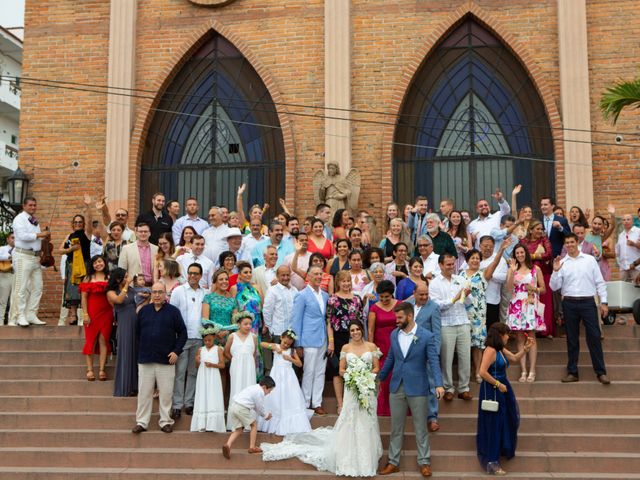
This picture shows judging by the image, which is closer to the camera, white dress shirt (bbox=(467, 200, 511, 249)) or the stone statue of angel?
white dress shirt (bbox=(467, 200, 511, 249))

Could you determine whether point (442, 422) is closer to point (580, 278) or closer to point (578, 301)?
point (578, 301)

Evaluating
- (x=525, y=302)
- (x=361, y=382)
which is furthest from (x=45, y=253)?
(x=525, y=302)

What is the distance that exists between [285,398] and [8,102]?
36.3 meters

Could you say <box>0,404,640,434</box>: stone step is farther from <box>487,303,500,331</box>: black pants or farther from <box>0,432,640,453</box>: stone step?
<box>487,303,500,331</box>: black pants

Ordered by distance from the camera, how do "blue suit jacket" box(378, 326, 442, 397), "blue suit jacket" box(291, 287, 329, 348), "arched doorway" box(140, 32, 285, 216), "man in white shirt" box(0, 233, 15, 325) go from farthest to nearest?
"arched doorway" box(140, 32, 285, 216)
"man in white shirt" box(0, 233, 15, 325)
"blue suit jacket" box(291, 287, 329, 348)
"blue suit jacket" box(378, 326, 442, 397)

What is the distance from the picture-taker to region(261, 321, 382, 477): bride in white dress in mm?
9070

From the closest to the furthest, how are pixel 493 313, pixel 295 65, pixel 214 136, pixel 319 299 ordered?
pixel 319 299 < pixel 493 313 < pixel 295 65 < pixel 214 136

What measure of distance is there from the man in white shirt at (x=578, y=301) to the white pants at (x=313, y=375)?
9.97 ft

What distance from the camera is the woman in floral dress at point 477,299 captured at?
1073cm

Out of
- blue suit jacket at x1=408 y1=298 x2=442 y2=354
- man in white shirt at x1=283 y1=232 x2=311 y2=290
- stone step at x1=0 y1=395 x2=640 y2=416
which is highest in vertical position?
man in white shirt at x1=283 y1=232 x2=311 y2=290

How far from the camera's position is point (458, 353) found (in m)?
10.4

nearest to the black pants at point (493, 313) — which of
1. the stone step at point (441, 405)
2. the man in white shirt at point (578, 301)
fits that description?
the man in white shirt at point (578, 301)

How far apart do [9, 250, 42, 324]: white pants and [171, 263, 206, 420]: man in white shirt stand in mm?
3591

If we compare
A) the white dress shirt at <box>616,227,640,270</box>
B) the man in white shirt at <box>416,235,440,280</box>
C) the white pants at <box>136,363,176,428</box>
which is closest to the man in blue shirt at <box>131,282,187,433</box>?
the white pants at <box>136,363,176,428</box>
